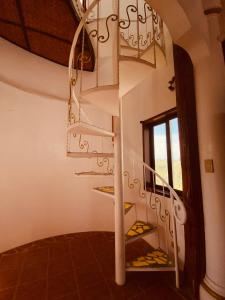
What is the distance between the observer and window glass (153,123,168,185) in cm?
258

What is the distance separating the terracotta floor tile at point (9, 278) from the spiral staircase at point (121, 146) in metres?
1.12

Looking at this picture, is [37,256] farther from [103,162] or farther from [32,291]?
[103,162]

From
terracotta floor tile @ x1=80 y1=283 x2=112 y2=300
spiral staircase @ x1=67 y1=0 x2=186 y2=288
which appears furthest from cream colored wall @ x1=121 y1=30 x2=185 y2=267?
terracotta floor tile @ x1=80 y1=283 x2=112 y2=300

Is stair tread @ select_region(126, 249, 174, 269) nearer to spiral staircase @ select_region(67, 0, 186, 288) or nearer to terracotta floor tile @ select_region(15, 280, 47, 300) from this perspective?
spiral staircase @ select_region(67, 0, 186, 288)

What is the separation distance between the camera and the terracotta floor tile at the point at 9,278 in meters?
1.87

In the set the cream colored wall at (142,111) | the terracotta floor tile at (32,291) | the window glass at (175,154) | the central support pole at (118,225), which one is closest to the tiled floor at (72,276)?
the terracotta floor tile at (32,291)

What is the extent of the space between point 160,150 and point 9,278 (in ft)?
8.07

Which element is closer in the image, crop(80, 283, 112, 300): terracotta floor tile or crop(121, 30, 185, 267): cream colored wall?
crop(80, 283, 112, 300): terracotta floor tile

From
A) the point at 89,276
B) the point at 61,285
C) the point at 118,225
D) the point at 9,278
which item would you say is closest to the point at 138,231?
the point at 118,225

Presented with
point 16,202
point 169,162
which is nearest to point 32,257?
point 16,202

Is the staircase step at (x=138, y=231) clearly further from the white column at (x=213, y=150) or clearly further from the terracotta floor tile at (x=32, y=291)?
the terracotta floor tile at (x=32, y=291)

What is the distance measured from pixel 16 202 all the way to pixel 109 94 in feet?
7.33

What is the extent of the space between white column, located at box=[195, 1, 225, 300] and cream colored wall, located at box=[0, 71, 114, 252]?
2095 millimetres

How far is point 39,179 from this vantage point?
2979mm
